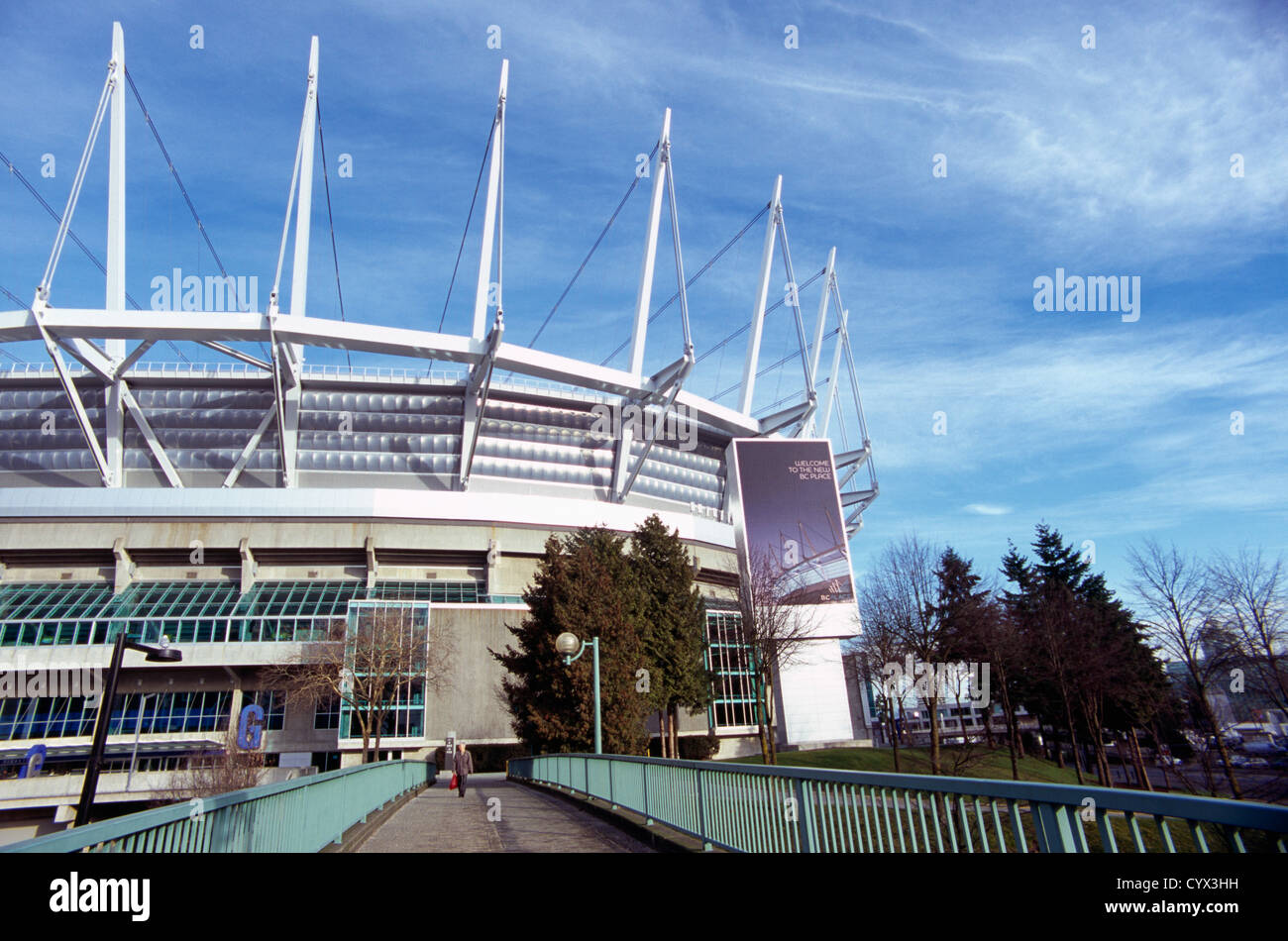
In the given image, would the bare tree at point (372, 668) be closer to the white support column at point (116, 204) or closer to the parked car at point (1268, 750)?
the white support column at point (116, 204)

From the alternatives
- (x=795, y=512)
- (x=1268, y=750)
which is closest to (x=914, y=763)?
(x=1268, y=750)

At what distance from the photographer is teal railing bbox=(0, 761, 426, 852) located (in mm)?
3574

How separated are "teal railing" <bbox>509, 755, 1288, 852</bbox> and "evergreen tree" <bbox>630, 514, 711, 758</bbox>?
19.0 m

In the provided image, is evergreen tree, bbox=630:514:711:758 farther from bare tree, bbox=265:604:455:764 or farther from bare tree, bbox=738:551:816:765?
bare tree, bbox=265:604:455:764

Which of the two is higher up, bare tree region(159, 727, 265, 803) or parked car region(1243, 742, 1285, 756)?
bare tree region(159, 727, 265, 803)

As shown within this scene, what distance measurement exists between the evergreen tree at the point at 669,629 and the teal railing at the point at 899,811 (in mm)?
19003

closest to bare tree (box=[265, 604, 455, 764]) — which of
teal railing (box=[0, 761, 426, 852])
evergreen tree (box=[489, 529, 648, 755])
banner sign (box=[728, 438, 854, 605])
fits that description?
evergreen tree (box=[489, 529, 648, 755])

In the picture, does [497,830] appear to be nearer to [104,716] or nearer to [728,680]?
[104,716]

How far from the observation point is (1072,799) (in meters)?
3.29

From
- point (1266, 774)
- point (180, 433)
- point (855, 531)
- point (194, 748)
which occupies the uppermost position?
point (180, 433)

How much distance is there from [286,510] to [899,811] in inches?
1644
